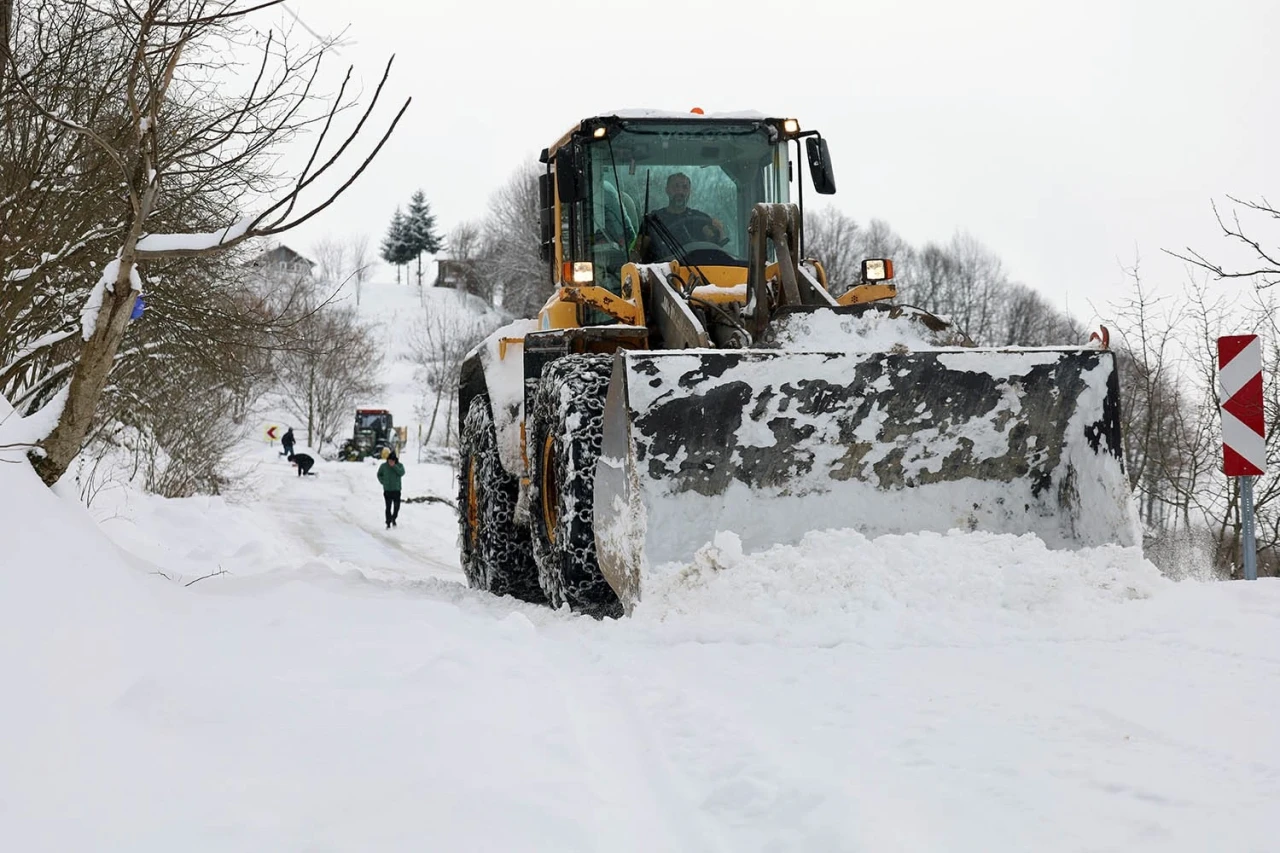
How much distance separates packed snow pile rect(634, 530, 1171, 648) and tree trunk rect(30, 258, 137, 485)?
8.12 ft

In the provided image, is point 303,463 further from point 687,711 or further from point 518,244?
→ point 687,711

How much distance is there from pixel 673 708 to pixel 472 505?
5182mm

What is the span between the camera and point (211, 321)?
1069 centimetres

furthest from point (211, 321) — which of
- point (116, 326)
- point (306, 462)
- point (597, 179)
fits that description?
point (306, 462)

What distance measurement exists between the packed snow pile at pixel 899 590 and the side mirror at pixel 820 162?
3112 mm

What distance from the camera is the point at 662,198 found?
7180 millimetres

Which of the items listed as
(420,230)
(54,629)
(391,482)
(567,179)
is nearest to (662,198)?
(567,179)

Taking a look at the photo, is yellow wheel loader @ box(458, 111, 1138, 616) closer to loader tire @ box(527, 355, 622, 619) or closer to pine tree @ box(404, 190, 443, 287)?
loader tire @ box(527, 355, 622, 619)

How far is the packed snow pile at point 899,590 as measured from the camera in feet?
14.2

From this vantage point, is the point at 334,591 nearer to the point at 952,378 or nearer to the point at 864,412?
the point at 864,412

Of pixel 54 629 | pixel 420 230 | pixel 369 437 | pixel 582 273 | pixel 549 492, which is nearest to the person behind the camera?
pixel 54 629

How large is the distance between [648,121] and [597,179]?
19.6 inches

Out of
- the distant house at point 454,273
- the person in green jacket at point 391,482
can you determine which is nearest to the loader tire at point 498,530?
the person in green jacket at point 391,482

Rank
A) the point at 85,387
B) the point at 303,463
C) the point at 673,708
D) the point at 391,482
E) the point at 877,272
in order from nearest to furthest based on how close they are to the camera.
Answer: the point at 673,708, the point at 85,387, the point at 877,272, the point at 391,482, the point at 303,463
